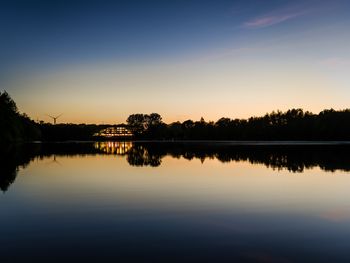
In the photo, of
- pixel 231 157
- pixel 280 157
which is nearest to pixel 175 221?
pixel 231 157

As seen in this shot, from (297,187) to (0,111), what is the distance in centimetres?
10118

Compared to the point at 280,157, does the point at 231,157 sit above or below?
above

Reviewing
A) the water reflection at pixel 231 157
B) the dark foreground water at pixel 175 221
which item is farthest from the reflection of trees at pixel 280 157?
the dark foreground water at pixel 175 221

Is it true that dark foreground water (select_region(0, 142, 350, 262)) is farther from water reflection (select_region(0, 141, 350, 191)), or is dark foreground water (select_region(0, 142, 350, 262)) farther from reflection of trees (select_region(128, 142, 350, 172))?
reflection of trees (select_region(128, 142, 350, 172))

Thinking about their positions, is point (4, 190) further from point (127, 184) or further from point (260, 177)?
point (260, 177)

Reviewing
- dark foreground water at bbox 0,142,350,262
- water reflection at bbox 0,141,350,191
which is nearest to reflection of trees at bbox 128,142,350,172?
water reflection at bbox 0,141,350,191

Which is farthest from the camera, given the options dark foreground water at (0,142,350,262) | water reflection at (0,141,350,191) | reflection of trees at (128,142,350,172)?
reflection of trees at (128,142,350,172)

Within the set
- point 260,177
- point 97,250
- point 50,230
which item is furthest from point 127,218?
point 260,177

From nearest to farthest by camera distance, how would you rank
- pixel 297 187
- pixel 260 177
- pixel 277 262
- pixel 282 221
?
pixel 277 262 < pixel 282 221 < pixel 297 187 < pixel 260 177

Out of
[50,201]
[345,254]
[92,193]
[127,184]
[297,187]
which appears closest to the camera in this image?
[345,254]

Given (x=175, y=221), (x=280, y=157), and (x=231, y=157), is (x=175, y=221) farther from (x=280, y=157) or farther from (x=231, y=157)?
(x=280, y=157)

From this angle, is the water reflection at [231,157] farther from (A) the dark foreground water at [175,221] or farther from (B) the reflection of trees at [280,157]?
(A) the dark foreground water at [175,221]

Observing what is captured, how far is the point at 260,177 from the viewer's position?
3238cm

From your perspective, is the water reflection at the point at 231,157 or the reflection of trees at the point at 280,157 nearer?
the water reflection at the point at 231,157
